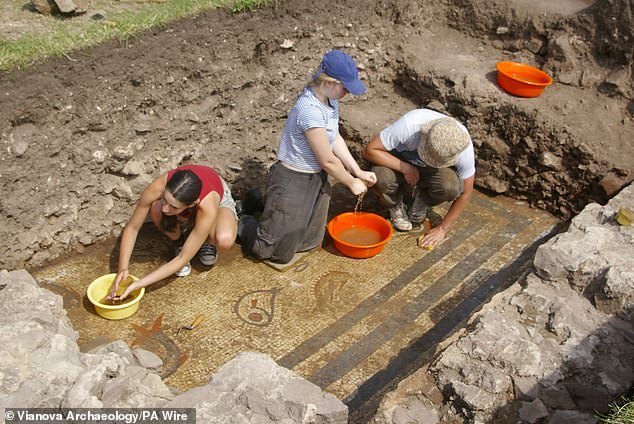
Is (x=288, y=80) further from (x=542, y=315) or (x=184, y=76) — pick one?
(x=542, y=315)

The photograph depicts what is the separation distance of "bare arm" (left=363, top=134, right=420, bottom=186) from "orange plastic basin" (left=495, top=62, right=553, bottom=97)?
1.52 m

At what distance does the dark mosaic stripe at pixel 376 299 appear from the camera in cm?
455

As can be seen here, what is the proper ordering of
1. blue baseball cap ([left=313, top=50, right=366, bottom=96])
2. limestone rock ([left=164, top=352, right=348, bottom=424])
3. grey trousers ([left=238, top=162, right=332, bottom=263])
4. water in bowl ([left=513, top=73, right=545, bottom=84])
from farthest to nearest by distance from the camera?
1. water in bowl ([left=513, top=73, right=545, bottom=84])
2. grey trousers ([left=238, top=162, right=332, bottom=263])
3. blue baseball cap ([left=313, top=50, right=366, bottom=96])
4. limestone rock ([left=164, top=352, right=348, bottom=424])

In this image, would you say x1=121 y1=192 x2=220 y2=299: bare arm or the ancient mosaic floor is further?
x1=121 y1=192 x2=220 y2=299: bare arm

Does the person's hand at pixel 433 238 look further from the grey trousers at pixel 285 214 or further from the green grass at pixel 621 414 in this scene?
the green grass at pixel 621 414

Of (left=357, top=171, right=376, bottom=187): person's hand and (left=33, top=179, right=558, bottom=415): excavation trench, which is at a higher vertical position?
(left=357, top=171, right=376, bottom=187): person's hand

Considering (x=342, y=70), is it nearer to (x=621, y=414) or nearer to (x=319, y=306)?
(x=319, y=306)

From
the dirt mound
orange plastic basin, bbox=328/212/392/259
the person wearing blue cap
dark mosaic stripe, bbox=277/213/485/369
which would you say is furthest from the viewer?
orange plastic basin, bbox=328/212/392/259

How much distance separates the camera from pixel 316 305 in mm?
4941

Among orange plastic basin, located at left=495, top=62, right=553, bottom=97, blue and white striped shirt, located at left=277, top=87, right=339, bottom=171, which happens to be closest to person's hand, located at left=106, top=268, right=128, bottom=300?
blue and white striped shirt, located at left=277, top=87, right=339, bottom=171

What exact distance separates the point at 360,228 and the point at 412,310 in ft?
3.19

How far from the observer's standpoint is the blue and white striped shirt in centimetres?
478

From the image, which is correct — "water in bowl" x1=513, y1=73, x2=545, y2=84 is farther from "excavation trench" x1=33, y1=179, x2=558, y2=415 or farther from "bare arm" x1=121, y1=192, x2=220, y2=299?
"bare arm" x1=121, y1=192, x2=220, y2=299

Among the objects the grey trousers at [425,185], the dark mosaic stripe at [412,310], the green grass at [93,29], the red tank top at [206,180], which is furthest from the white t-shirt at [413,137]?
the green grass at [93,29]
